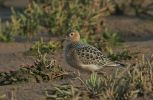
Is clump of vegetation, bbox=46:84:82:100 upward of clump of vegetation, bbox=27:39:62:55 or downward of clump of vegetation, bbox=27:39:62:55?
downward

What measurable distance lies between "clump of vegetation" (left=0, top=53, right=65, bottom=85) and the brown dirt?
18cm

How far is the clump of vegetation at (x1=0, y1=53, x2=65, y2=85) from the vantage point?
25.9 ft

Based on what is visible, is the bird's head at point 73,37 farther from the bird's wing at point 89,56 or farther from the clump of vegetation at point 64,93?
the clump of vegetation at point 64,93

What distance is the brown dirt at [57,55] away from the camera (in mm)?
7155

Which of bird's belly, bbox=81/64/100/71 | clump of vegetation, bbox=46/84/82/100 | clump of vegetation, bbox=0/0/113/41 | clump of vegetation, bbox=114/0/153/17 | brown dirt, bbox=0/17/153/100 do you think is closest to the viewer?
clump of vegetation, bbox=46/84/82/100

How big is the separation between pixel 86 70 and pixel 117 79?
4.47 feet

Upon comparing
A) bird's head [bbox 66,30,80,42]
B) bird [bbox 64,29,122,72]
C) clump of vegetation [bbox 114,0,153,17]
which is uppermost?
clump of vegetation [bbox 114,0,153,17]

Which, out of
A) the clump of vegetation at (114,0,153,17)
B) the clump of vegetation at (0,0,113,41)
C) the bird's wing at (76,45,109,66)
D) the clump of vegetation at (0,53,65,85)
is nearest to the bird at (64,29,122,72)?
the bird's wing at (76,45,109,66)

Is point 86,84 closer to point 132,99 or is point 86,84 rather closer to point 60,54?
point 132,99

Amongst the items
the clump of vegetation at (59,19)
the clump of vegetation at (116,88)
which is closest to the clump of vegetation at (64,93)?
the clump of vegetation at (116,88)

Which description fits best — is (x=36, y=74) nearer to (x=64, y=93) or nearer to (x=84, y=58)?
(x=84, y=58)

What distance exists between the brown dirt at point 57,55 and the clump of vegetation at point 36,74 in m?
0.18

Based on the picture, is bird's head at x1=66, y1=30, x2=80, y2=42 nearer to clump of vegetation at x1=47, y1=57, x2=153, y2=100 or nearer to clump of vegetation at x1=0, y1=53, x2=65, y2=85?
clump of vegetation at x1=0, y1=53, x2=65, y2=85

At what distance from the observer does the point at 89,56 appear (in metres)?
7.95
